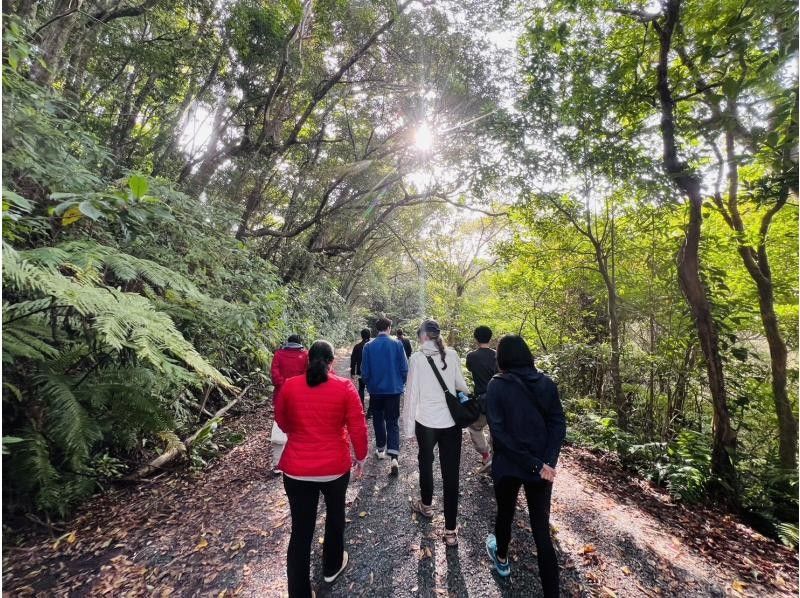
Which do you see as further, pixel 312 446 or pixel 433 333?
pixel 433 333

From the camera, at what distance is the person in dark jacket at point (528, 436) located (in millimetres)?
2703

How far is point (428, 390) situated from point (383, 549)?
63.4 inches

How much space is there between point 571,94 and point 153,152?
10.5m

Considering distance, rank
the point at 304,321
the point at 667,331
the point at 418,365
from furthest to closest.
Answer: the point at 304,321
the point at 667,331
the point at 418,365

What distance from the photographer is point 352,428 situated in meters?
2.84

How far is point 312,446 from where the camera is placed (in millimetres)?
2693

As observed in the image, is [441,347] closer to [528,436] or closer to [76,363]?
[528,436]

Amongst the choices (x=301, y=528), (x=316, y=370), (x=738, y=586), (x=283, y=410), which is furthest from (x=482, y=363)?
(x=738, y=586)

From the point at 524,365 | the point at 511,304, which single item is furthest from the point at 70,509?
the point at 511,304

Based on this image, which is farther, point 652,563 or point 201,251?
point 201,251

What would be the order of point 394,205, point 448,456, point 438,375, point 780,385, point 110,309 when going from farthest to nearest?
point 394,205, point 780,385, point 438,375, point 448,456, point 110,309

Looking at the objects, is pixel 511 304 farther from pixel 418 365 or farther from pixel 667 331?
pixel 418 365

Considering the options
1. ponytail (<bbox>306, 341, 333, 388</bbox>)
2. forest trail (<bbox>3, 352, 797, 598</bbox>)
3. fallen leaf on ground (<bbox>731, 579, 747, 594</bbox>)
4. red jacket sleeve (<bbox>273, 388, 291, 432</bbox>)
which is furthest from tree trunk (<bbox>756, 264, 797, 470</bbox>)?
red jacket sleeve (<bbox>273, 388, 291, 432</bbox>)

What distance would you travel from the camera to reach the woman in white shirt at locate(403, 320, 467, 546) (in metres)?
3.52
